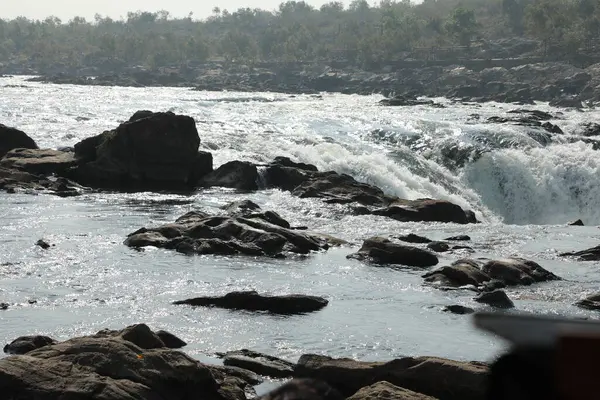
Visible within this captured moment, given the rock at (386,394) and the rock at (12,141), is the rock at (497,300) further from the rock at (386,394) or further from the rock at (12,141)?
the rock at (12,141)

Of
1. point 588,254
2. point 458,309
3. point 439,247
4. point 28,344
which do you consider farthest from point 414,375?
point 588,254

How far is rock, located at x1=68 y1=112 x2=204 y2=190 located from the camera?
3303 cm

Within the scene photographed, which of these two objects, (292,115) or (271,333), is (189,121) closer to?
(271,333)

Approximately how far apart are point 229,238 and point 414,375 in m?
12.0

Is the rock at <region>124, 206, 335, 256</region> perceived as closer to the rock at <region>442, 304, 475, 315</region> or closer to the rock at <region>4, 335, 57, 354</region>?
the rock at <region>442, 304, 475, 315</region>

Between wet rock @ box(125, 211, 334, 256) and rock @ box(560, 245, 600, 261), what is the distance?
20.9ft

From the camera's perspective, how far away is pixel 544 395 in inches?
85.7

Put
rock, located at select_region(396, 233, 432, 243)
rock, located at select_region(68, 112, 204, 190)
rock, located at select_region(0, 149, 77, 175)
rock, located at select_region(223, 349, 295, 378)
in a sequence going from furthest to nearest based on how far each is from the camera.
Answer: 1. rock, located at select_region(68, 112, 204, 190)
2. rock, located at select_region(0, 149, 77, 175)
3. rock, located at select_region(396, 233, 432, 243)
4. rock, located at select_region(223, 349, 295, 378)

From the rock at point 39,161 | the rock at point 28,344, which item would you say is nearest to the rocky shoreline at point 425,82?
the rock at point 39,161

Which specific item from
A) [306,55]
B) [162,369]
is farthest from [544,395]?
[306,55]

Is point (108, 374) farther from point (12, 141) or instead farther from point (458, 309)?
point (12, 141)

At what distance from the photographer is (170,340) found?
554 inches

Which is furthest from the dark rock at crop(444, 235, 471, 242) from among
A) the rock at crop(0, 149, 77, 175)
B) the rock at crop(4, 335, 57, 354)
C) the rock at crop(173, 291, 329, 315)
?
the rock at crop(0, 149, 77, 175)

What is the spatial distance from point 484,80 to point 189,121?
88367mm
